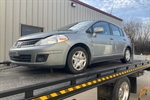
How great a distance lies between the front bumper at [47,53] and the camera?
2.42m

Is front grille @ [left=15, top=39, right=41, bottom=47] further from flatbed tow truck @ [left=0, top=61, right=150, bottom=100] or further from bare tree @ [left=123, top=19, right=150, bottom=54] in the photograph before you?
bare tree @ [left=123, top=19, right=150, bottom=54]

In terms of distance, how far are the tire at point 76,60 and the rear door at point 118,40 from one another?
1417 mm

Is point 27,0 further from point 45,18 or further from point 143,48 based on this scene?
point 143,48

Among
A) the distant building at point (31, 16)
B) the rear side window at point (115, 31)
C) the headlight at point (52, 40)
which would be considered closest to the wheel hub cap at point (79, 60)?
the headlight at point (52, 40)

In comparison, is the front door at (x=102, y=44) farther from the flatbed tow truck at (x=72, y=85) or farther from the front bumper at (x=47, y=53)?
the front bumper at (x=47, y=53)

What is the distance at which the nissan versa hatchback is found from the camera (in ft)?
8.05

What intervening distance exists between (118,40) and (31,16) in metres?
4.35

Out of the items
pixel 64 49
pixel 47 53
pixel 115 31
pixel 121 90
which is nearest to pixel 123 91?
pixel 121 90

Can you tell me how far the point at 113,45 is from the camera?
396cm

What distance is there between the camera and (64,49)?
2574 mm

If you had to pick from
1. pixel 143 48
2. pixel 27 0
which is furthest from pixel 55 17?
pixel 143 48

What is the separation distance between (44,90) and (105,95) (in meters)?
2.04

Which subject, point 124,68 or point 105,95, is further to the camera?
point 124,68

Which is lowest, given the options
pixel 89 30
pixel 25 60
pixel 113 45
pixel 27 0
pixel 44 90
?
pixel 44 90
